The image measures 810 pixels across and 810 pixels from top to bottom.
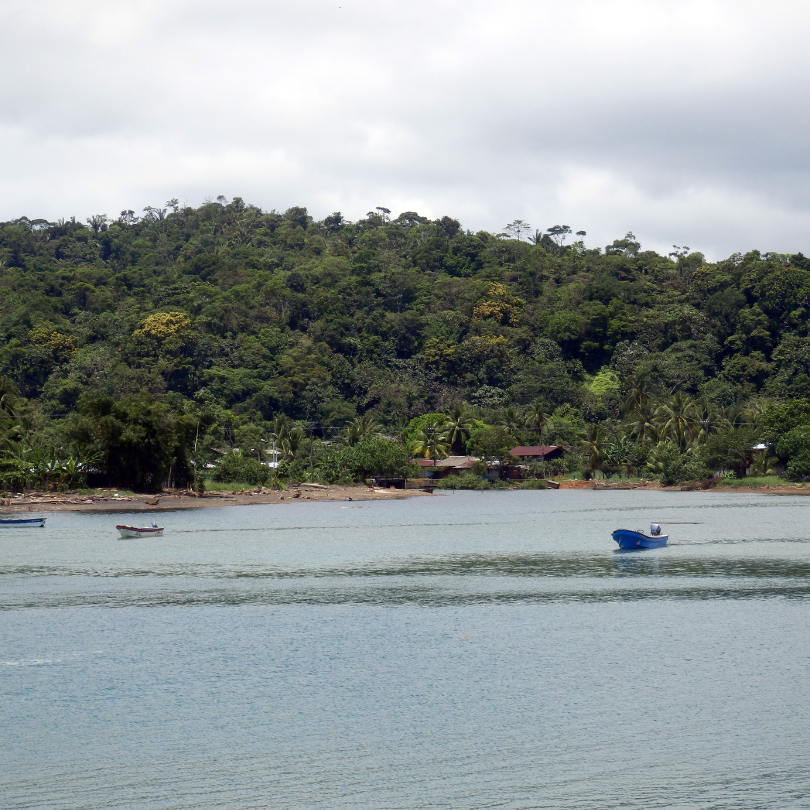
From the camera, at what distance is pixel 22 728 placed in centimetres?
1658

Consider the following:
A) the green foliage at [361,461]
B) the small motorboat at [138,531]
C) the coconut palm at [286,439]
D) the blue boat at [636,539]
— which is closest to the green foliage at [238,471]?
the green foliage at [361,461]

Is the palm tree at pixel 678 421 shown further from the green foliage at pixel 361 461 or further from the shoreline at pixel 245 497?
the green foliage at pixel 361 461

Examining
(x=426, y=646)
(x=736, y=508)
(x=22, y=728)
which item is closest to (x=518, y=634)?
(x=426, y=646)

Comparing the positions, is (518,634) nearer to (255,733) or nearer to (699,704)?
(699,704)

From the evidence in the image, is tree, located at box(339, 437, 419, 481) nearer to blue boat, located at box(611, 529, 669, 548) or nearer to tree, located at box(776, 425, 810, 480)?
tree, located at box(776, 425, 810, 480)

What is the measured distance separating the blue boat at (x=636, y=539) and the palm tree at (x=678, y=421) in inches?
2223

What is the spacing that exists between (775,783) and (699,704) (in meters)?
3.97

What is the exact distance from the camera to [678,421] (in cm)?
9581

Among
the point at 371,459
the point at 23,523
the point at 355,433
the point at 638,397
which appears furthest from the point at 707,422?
the point at 23,523

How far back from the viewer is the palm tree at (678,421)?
9594 centimetres

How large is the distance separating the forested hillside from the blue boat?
4998cm

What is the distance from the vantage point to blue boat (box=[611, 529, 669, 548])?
4091 centimetres

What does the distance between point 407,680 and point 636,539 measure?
2349 cm

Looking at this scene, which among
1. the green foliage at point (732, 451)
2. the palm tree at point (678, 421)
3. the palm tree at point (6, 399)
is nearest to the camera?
the palm tree at point (6, 399)
